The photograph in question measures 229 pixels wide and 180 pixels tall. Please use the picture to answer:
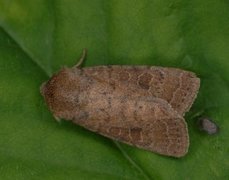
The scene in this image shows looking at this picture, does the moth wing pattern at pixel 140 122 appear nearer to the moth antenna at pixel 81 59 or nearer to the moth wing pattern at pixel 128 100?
the moth wing pattern at pixel 128 100

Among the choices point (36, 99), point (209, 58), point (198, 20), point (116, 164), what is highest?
point (198, 20)

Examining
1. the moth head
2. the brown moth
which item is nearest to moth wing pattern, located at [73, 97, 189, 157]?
the brown moth

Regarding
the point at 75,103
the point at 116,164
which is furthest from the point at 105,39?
the point at 116,164

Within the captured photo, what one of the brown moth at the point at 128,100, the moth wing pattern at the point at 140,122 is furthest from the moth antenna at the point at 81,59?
the moth wing pattern at the point at 140,122

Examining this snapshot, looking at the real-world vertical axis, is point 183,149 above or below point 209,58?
below

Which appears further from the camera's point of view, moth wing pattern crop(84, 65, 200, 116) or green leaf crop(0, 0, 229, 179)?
moth wing pattern crop(84, 65, 200, 116)

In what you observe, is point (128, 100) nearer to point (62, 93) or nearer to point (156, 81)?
point (156, 81)

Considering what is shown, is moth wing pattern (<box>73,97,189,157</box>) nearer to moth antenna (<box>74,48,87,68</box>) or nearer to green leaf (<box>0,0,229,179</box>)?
green leaf (<box>0,0,229,179</box>)

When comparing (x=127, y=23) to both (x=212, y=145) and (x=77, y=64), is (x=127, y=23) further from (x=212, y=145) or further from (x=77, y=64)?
(x=212, y=145)
